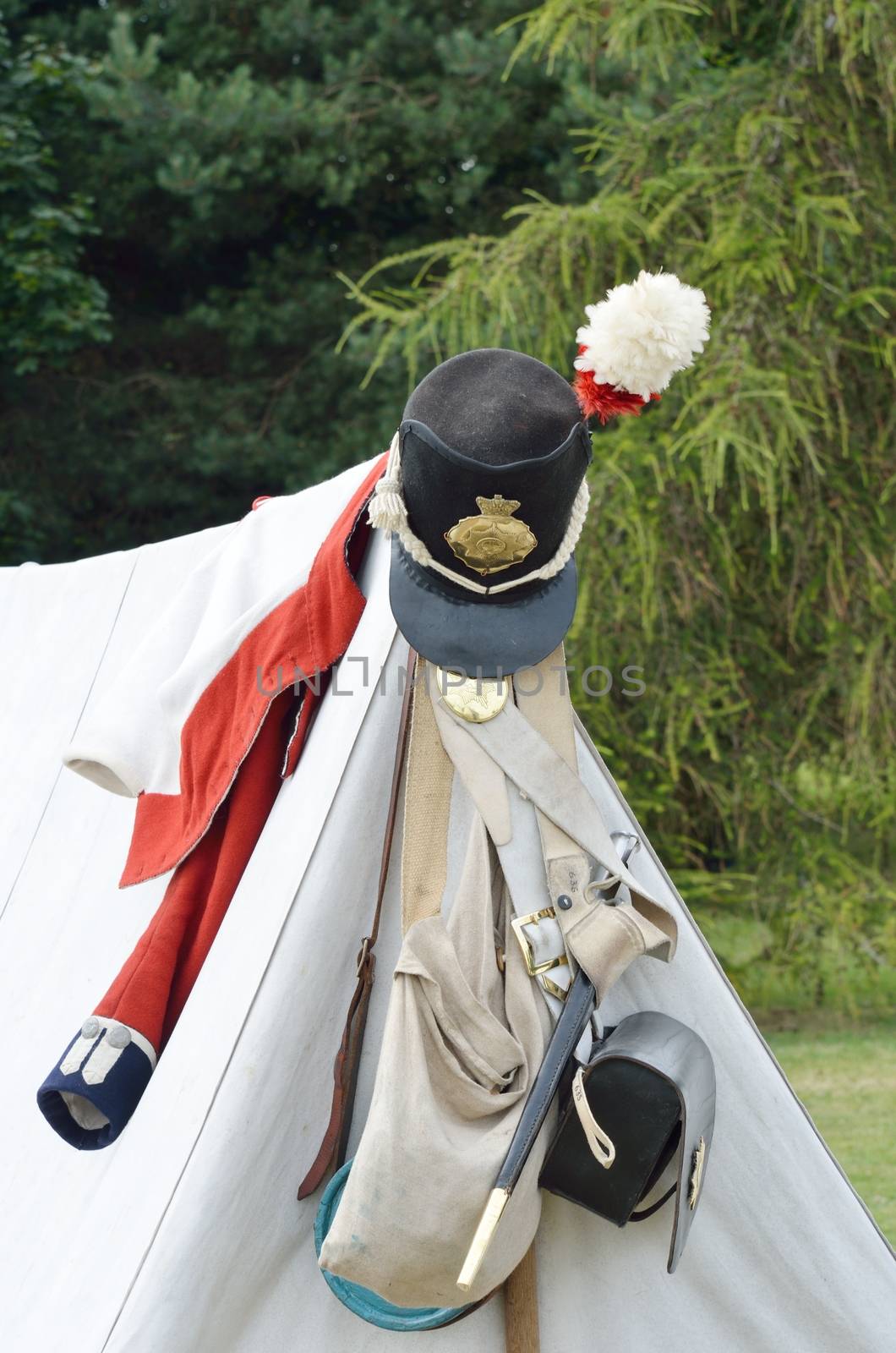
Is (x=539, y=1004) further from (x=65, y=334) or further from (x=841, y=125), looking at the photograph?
(x=65, y=334)

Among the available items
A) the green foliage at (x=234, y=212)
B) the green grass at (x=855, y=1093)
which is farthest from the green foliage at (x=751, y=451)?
the green foliage at (x=234, y=212)

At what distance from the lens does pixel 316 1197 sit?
1.78 m

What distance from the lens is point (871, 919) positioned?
5449 mm

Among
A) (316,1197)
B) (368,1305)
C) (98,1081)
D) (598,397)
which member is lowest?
(368,1305)

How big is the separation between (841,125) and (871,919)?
2938 mm

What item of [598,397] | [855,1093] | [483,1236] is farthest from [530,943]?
[855,1093]

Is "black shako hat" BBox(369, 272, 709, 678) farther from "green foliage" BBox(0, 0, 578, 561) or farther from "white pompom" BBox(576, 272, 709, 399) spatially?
"green foliage" BBox(0, 0, 578, 561)

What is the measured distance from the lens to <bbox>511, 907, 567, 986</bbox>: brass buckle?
67.3 inches

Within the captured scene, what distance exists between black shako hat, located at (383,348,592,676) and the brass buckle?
1.01 feet

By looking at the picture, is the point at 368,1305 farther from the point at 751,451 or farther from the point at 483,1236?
the point at 751,451

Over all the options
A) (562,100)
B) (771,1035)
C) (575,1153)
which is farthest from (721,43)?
(575,1153)

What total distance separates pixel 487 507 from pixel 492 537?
4 cm

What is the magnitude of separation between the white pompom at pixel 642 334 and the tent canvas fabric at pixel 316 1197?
0.39m

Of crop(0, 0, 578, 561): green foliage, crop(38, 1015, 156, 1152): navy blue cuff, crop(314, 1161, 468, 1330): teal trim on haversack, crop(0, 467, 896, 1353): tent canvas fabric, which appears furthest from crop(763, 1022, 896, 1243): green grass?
crop(0, 0, 578, 561): green foliage
